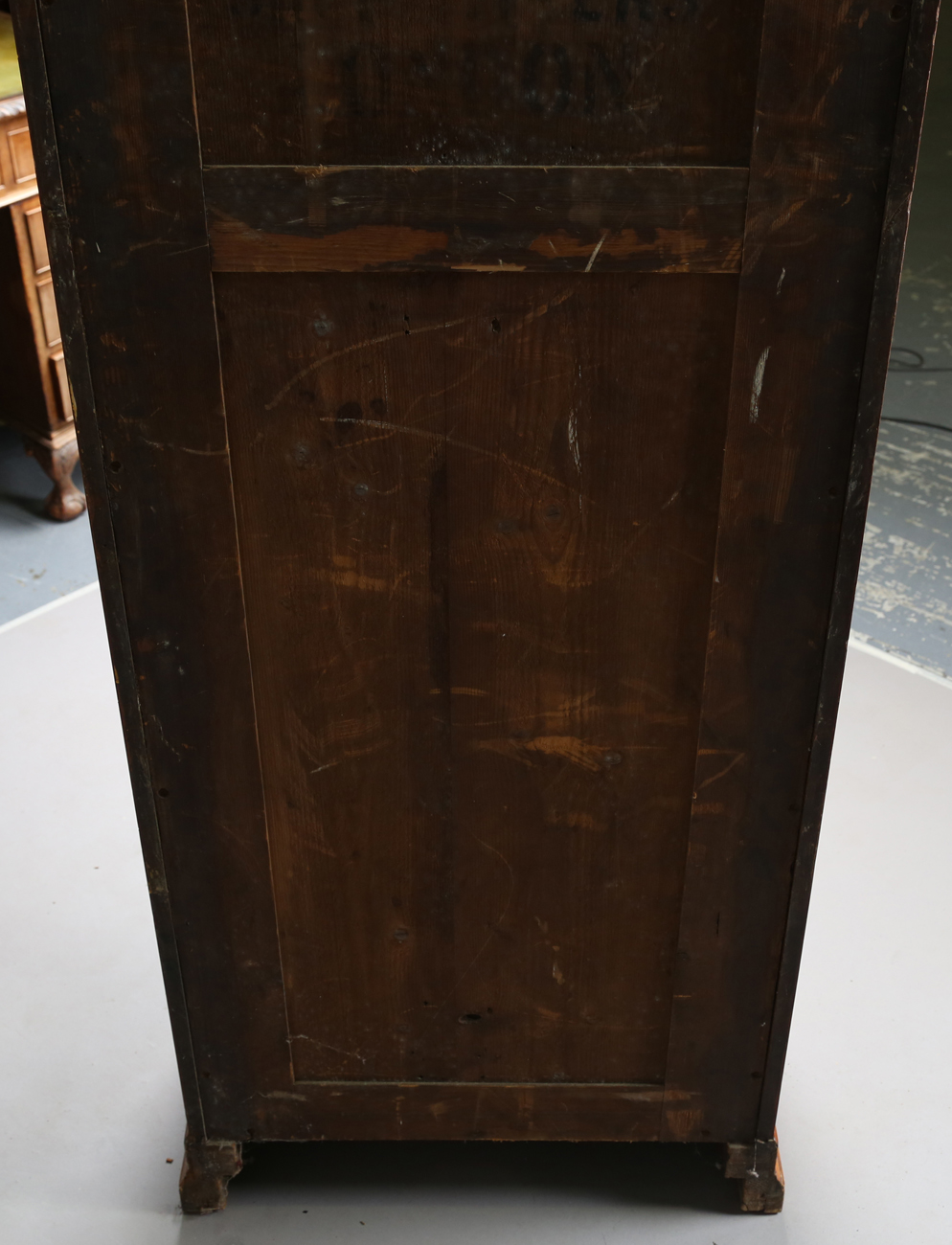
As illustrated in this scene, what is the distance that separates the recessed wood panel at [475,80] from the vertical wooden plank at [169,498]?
0.18ft

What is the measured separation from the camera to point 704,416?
4.00 feet

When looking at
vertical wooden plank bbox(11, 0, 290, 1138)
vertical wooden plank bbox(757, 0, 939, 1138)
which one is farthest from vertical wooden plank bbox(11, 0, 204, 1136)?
vertical wooden plank bbox(757, 0, 939, 1138)

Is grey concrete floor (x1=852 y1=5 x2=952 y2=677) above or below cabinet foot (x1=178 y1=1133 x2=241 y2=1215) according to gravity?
above

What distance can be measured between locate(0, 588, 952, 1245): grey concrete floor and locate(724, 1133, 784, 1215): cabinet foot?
0.03 metres

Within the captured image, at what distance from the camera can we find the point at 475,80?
1.08 meters

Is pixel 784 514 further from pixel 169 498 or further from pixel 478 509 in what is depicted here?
pixel 169 498

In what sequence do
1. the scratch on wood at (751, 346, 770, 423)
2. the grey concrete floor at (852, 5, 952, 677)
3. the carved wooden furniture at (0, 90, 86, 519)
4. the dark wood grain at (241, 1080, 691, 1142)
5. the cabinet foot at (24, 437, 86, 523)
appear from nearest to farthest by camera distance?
the scratch on wood at (751, 346, 770, 423) < the dark wood grain at (241, 1080, 691, 1142) < the carved wooden furniture at (0, 90, 86, 519) < the grey concrete floor at (852, 5, 952, 677) < the cabinet foot at (24, 437, 86, 523)

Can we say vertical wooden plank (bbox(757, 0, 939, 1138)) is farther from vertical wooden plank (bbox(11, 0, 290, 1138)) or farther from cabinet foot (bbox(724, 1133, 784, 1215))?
vertical wooden plank (bbox(11, 0, 290, 1138))

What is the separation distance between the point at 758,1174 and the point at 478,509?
100 centimetres

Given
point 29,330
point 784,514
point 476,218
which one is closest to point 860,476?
point 784,514

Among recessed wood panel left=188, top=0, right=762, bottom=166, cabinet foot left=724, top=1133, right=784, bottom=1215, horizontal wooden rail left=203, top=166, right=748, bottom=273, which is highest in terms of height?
recessed wood panel left=188, top=0, right=762, bottom=166

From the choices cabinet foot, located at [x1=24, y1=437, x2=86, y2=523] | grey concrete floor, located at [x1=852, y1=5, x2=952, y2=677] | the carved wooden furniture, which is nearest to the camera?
the carved wooden furniture

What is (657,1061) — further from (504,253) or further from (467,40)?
(467,40)

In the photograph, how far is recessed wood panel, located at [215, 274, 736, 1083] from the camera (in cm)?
119
